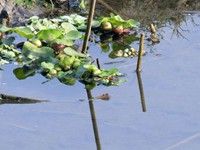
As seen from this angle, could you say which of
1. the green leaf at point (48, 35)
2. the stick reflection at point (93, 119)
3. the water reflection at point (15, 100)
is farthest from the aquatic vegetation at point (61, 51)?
the water reflection at point (15, 100)

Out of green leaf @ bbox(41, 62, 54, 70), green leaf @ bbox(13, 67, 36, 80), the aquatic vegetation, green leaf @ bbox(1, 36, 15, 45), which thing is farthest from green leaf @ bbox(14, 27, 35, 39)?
green leaf @ bbox(41, 62, 54, 70)

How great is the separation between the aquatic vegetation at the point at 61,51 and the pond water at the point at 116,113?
0.25 feet

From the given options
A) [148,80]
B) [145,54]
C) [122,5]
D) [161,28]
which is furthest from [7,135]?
[122,5]

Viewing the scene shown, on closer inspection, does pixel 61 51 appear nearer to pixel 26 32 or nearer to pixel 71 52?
pixel 71 52

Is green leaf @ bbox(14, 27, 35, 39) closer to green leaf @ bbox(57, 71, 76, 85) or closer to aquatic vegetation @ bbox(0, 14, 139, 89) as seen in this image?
aquatic vegetation @ bbox(0, 14, 139, 89)

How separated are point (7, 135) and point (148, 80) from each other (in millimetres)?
1172

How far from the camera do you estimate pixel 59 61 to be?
4.38 meters

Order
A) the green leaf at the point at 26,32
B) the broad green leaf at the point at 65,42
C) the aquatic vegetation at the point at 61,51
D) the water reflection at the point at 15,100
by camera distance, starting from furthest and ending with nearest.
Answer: the green leaf at the point at 26,32 < the broad green leaf at the point at 65,42 < the aquatic vegetation at the point at 61,51 < the water reflection at the point at 15,100

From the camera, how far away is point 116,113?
12.3 feet

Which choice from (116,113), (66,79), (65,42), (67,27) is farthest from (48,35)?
(116,113)

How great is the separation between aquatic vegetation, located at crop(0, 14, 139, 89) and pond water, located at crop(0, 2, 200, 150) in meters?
0.08

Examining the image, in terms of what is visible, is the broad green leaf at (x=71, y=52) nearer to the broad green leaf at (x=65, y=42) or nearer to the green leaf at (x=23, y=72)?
the broad green leaf at (x=65, y=42)

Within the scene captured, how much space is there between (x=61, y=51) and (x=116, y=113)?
Answer: 0.96 metres

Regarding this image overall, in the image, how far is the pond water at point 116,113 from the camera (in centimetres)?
340
